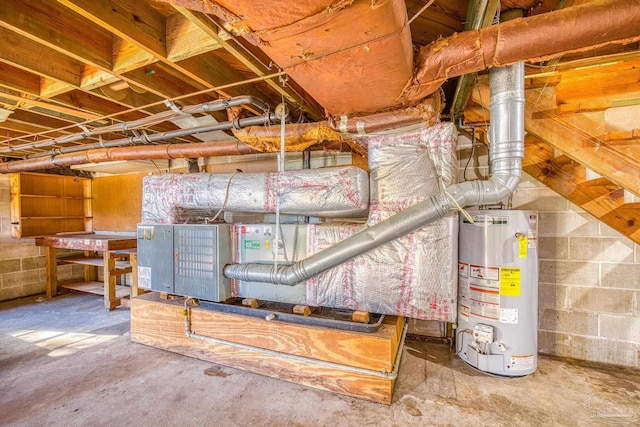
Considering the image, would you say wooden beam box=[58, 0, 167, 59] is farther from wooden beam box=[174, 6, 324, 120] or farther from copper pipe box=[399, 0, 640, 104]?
copper pipe box=[399, 0, 640, 104]

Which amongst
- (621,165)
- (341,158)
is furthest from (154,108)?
(621,165)

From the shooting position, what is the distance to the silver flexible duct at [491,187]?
1312 mm

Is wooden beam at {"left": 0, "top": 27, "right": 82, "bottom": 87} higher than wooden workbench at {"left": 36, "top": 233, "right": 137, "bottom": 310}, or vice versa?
wooden beam at {"left": 0, "top": 27, "right": 82, "bottom": 87}

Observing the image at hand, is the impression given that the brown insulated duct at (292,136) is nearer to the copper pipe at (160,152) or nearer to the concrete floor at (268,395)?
the copper pipe at (160,152)

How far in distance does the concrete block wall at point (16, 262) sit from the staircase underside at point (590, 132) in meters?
5.97

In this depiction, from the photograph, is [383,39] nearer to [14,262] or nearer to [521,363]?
[521,363]

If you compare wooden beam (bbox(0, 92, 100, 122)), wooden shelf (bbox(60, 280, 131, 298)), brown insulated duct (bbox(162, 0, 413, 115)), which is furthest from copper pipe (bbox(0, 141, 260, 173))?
wooden shelf (bbox(60, 280, 131, 298))

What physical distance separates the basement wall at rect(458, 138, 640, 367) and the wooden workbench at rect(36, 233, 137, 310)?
417 centimetres

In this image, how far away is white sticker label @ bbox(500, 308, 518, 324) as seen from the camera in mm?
1719

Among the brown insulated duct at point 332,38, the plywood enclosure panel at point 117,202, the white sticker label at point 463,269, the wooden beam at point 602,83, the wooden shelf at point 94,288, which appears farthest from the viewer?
the plywood enclosure panel at point 117,202

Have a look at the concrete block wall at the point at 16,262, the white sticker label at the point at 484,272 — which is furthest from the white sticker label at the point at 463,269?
the concrete block wall at the point at 16,262

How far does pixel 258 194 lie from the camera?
1.81 meters

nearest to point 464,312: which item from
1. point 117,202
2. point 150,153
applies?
point 150,153

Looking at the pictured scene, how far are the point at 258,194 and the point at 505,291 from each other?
1.73 metres
